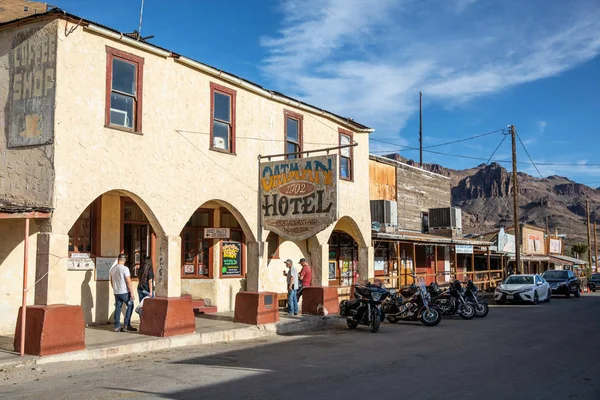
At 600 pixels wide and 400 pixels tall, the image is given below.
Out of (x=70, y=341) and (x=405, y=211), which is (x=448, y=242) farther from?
(x=70, y=341)

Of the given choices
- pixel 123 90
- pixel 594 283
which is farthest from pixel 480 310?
pixel 594 283

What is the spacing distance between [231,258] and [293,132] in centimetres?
442

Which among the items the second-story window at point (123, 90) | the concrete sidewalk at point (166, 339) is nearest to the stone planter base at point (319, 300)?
the concrete sidewalk at point (166, 339)

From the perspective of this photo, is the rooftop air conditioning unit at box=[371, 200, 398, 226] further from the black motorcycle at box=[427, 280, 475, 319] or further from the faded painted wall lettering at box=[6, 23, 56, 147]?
the faded painted wall lettering at box=[6, 23, 56, 147]

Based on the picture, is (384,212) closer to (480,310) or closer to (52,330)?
(480,310)

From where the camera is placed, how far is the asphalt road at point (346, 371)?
789cm

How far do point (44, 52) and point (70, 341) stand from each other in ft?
18.8

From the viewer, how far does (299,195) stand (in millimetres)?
15336

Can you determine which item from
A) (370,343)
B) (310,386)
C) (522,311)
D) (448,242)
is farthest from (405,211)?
(310,386)

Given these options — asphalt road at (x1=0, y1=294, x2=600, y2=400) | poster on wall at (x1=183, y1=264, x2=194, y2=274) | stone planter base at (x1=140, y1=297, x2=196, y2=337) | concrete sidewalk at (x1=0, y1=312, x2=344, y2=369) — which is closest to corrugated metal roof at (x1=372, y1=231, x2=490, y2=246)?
concrete sidewalk at (x1=0, y1=312, x2=344, y2=369)

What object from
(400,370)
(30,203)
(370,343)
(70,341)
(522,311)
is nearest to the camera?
(400,370)

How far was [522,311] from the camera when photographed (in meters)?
22.3

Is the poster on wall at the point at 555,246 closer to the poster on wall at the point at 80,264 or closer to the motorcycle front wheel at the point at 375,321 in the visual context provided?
the motorcycle front wheel at the point at 375,321

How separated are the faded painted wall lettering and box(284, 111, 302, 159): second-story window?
309 inches
